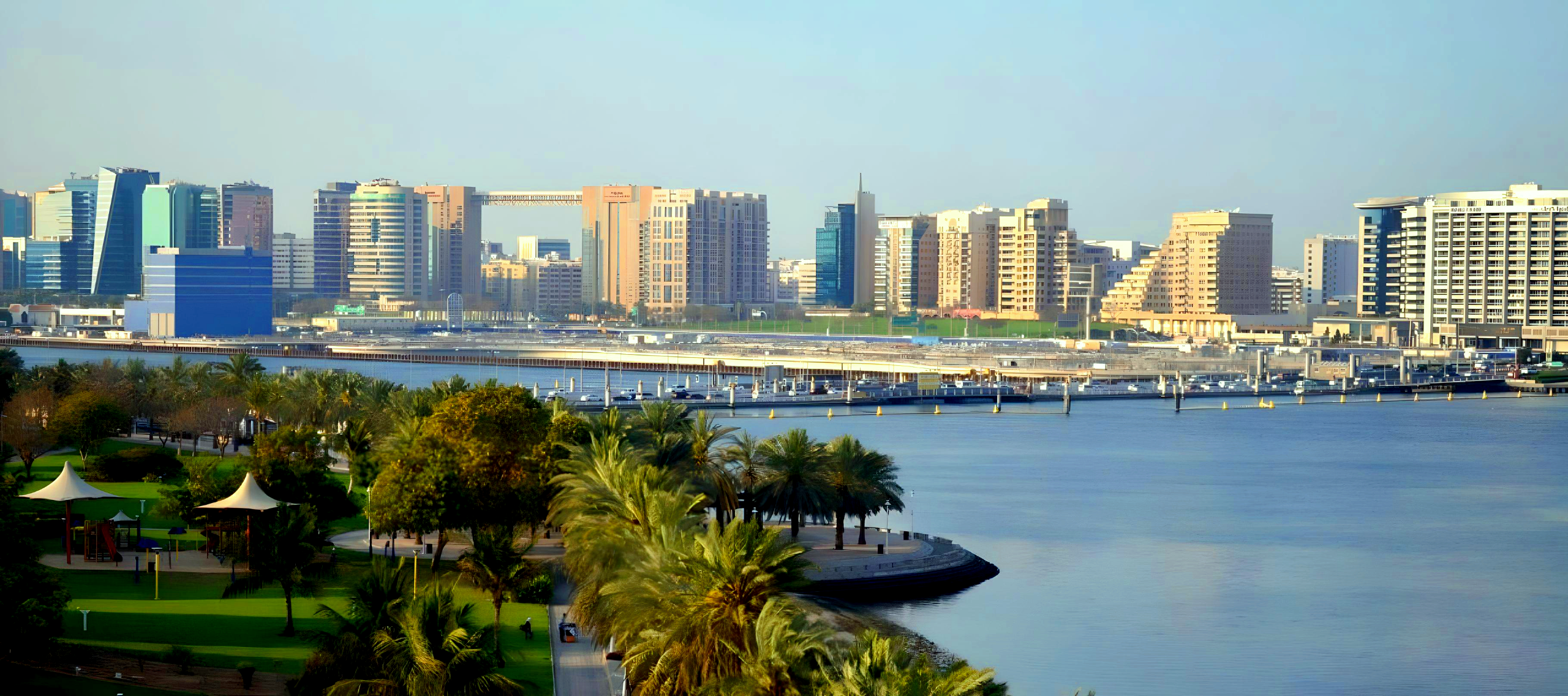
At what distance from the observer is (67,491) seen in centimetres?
2212

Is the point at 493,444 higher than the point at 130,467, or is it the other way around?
the point at 493,444

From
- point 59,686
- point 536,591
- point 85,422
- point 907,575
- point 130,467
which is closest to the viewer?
point 59,686

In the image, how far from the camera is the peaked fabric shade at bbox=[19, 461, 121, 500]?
22.0 metres

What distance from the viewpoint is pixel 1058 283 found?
12625 centimetres

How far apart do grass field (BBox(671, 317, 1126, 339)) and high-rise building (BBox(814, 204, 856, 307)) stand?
17.8 meters

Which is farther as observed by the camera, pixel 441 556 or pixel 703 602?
pixel 441 556

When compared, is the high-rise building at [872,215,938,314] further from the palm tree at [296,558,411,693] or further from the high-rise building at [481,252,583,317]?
the palm tree at [296,558,411,693]

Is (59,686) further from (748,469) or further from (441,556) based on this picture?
(748,469)

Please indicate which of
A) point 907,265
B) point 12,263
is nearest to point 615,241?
point 907,265

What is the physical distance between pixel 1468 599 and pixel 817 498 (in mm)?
9013

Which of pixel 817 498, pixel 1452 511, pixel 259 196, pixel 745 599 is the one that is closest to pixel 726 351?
pixel 1452 511

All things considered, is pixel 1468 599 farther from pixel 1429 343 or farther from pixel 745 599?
pixel 1429 343

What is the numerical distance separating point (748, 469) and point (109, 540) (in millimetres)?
8501

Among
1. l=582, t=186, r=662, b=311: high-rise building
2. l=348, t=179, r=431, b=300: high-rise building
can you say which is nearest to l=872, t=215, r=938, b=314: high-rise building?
l=582, t=186, r=662, b=311: high-rise building
